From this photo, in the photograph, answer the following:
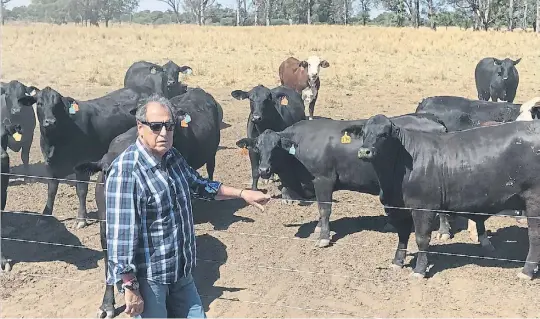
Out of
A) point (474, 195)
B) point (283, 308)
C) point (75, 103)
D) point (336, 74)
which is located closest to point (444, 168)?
point (474, 195)

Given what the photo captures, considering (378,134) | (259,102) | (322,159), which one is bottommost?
(322,159)

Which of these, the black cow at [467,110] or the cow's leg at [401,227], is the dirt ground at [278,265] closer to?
the cow's leg at [401,227]

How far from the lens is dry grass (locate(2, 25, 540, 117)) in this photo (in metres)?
20.4

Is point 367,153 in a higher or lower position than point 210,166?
higher

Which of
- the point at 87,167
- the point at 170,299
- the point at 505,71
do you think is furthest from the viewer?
the point at 505,71

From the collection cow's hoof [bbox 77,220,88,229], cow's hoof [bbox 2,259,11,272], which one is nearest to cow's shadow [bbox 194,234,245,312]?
cow's hoof [bbox 77,220,88,229]

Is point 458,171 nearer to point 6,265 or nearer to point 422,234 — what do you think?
point 422,234

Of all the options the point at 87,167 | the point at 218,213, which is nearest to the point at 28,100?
the point at 218,213

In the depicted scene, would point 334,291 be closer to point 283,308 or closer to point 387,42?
point 283,308

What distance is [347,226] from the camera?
8344 millimetres

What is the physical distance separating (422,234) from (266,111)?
164 inches

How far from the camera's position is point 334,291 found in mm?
6246

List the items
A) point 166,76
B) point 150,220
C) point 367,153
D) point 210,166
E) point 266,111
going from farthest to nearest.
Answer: point 166,76 → point 266,111 → point 210,166 → point 367,153 → point 150,220

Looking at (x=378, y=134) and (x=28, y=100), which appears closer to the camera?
(x=378, y=134)
